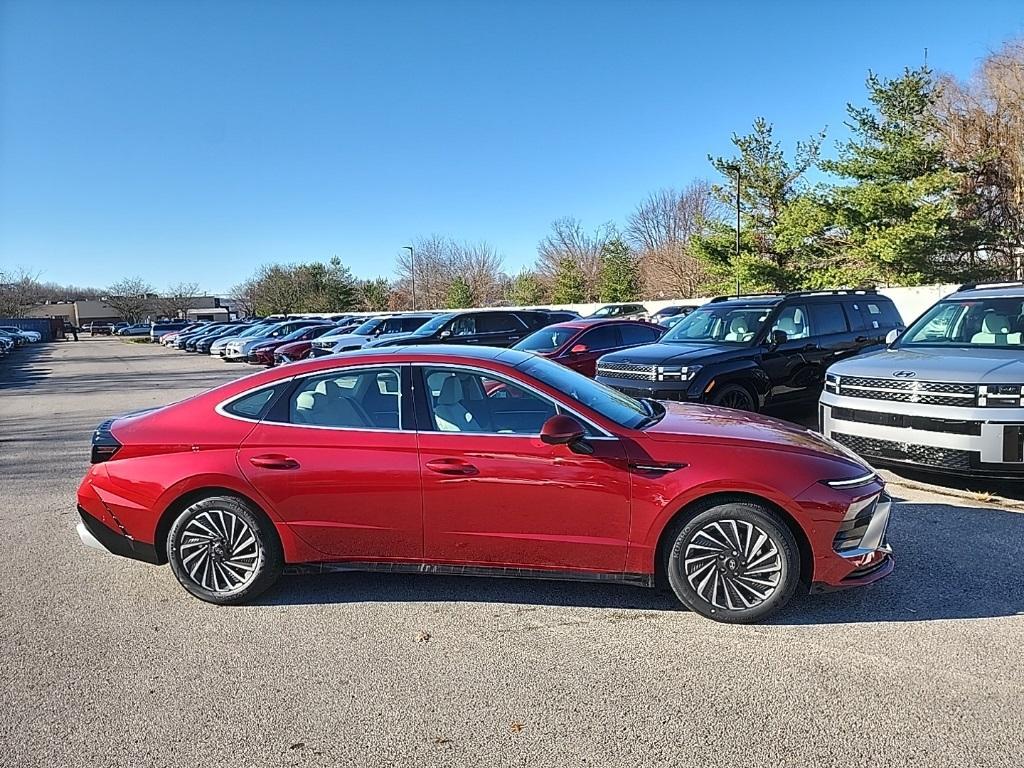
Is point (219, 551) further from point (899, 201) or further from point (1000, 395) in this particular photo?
point (899, 201)

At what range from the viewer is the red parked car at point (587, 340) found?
12.1 metres

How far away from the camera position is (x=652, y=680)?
331cm

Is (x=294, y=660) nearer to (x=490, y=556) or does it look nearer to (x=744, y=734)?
(x=490, y=556)

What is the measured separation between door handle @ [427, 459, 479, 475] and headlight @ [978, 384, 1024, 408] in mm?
4503

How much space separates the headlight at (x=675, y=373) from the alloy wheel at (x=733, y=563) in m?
4.86

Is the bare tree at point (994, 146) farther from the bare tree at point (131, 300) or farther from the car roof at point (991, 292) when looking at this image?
the bare tree at point (131, 300)

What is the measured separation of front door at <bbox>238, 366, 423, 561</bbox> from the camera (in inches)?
160

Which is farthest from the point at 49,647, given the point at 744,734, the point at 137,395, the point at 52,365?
the point at 52,365

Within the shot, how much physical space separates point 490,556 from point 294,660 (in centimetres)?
117

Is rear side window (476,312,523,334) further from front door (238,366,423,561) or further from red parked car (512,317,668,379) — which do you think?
front door (238,366,423,561)

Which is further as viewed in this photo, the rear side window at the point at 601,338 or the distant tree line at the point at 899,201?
the distant tree line at the point at 899,201

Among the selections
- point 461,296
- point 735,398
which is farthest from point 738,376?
point 461,296

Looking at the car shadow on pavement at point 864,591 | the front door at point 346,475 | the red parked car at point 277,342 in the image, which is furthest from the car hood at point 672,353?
the red parked car at point 277,342

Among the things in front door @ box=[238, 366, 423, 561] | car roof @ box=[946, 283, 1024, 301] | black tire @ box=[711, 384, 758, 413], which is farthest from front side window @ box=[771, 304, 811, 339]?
front door @ box=[238, 366, 423, 561]
